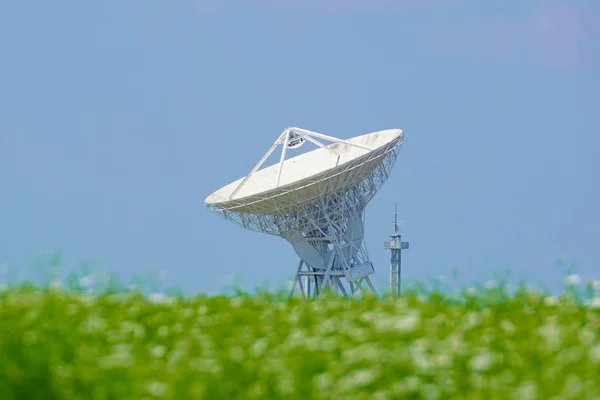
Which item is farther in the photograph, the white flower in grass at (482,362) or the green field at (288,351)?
the white flower in grass at (482,362)

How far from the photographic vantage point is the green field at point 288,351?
7023mm

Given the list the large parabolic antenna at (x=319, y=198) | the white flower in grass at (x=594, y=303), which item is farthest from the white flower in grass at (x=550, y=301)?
the large parabolic antenna at (x=319, y=198)

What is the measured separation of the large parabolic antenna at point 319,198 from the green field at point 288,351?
20.7 metres

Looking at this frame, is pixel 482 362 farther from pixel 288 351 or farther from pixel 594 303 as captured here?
pixel 594 303

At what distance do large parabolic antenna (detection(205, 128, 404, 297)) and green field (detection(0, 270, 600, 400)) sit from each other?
2071 cm

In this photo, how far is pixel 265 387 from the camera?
7.17 metres

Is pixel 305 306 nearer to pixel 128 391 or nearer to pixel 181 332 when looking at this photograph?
pixel 181 332

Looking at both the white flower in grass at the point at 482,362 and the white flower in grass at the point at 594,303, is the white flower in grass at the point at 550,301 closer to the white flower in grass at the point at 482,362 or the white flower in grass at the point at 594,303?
the white flower in grass at the point at 594,303

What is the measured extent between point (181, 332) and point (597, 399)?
3861 mm

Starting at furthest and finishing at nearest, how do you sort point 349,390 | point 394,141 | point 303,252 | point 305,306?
point 303,252 → point 394,141 → point 305,306 → point 349,390

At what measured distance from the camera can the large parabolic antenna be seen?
103 feet

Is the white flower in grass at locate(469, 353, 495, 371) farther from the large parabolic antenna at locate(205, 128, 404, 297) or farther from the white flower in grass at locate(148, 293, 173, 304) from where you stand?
the large parabolic antenna at locate(205, 128, 404, 297)

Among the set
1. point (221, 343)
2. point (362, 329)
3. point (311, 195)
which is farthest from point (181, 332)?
point (311, 195)

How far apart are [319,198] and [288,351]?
25.0 meters
